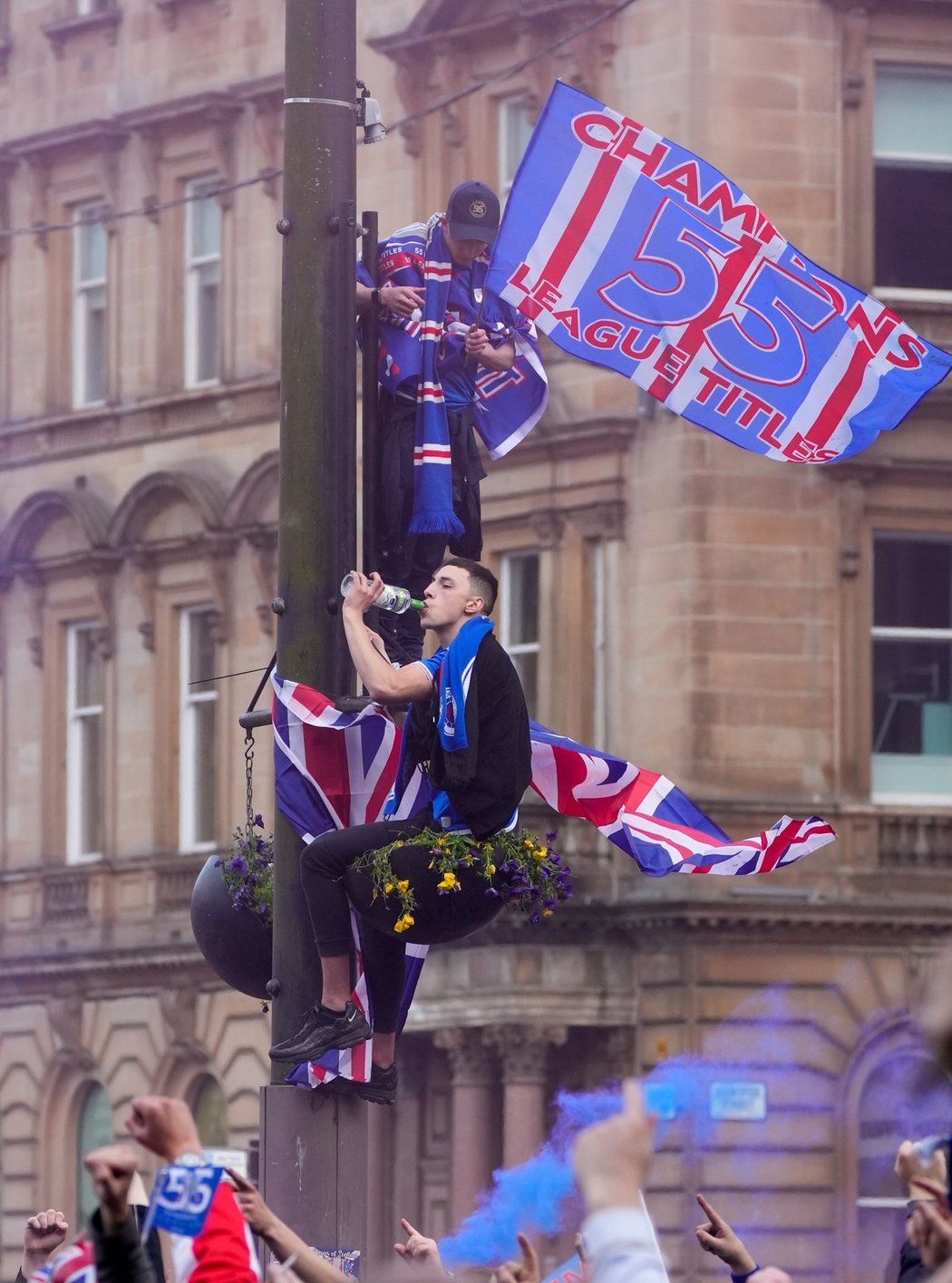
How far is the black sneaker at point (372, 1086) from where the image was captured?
31.7ft

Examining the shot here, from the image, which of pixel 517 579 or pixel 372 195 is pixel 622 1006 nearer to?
pixel 517 579

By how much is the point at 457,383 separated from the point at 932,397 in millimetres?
19575

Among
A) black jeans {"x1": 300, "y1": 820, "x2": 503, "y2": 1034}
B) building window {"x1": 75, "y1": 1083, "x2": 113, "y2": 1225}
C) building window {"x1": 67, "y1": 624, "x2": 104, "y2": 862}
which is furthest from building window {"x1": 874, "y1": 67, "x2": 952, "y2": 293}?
black jeans {"x1": 300, "y1": 820, "x2": 503, "y2": 1034}

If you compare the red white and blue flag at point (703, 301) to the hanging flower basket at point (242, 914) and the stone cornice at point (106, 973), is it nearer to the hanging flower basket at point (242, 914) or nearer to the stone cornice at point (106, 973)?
the hanging flower basket at point (242, 914)

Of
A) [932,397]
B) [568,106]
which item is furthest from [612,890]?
[568,106]

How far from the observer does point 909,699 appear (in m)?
30.3

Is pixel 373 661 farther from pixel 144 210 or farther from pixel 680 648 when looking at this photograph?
pixel 144 210

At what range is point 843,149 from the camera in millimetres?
30234

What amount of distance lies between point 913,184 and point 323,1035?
21812 millimetres

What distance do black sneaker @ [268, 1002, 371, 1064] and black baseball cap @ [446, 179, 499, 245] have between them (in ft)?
8.37

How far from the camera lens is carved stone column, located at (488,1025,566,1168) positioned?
30.0m

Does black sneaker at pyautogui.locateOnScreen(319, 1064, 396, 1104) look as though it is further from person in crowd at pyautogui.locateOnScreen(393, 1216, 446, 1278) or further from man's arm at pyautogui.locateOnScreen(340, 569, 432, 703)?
man's arm at pyautogui.locateOnScreen(340, 569, 432, 703)

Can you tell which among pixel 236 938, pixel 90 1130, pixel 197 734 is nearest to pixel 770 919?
pixel 197 734

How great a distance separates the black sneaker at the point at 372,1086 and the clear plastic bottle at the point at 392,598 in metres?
1.28
